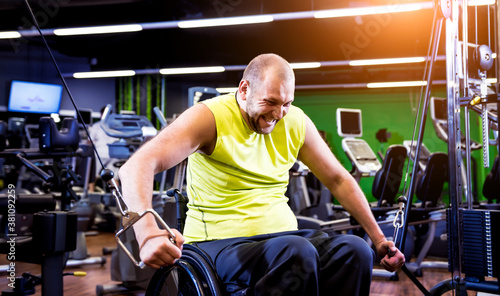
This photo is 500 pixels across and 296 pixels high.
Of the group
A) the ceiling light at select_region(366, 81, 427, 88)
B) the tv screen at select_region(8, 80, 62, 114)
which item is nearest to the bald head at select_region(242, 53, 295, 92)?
the tv screen at select_region(8, 80, 62, 114)

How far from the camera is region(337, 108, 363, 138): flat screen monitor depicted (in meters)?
5.88

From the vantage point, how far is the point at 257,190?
1.57 m

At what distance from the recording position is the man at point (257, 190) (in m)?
1.23

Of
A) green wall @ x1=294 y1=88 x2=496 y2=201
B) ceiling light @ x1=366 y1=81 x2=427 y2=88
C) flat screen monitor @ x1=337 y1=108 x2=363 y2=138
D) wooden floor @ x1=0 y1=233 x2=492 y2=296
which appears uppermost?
ceiling light @ x1=366 y1=81 x2=427 y2=88

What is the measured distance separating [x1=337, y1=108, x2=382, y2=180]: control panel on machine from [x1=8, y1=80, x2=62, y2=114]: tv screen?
21.0 ft

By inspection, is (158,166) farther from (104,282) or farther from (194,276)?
(104,282)

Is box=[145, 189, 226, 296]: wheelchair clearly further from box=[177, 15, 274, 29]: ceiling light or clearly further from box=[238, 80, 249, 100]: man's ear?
box=[177, 15, 274, 29]: ceiling light

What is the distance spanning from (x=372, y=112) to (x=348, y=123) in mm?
6406

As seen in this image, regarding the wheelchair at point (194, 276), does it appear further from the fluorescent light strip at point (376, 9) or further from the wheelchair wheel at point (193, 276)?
the fluorescent light strip at point (376, 9)

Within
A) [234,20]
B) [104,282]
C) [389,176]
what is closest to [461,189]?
[389,176]

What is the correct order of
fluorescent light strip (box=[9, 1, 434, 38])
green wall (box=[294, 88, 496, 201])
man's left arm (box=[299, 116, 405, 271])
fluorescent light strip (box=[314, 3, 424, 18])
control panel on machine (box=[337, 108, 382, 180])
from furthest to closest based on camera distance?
green wall (box=[294, 88, 496, 201])
fluorescent light strip (box=[9, 1, 434, 38])
fluorescent light strip (box=[314, 3, 424, 18])
control panel on machine (box=[337, 108, 382, 180])
man's left arm (box=[299, 116, 405, 271])

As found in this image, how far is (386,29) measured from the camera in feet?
32.1

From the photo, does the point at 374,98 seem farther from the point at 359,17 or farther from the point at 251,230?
the point at 251,230

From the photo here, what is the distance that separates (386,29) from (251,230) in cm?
918
